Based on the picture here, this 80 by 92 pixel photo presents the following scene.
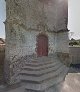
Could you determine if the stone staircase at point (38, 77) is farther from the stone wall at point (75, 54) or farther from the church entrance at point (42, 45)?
the stone wall at point (75, 54)

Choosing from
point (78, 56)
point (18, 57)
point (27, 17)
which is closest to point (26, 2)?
point (27, 17)

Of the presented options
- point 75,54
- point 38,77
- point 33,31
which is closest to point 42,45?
point 33,31

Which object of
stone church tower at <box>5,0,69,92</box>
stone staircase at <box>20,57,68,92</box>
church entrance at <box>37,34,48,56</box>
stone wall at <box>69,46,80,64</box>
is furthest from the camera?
stone wall at <box>69,46,80,64</box>

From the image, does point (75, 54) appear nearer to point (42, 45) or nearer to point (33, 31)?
point (42, 45)

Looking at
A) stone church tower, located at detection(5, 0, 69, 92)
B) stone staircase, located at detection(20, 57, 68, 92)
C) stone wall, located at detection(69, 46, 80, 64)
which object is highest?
stone church tower, located at detection(5, 0, 69, 92)

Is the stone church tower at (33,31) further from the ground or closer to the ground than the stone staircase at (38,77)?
further from the ground

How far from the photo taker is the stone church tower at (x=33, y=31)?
8.55 meters

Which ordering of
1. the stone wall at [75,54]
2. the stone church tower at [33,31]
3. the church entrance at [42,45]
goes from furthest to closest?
the stone wall at [75,54], the church entrance at [42,45], the stone church tower at [33,31]

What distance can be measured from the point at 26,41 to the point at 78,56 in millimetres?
7850

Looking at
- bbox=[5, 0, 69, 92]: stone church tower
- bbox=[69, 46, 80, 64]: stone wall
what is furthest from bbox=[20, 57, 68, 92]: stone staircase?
bbox=[69, 46, 80, 64]: stone wall

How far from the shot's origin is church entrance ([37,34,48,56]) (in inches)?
463

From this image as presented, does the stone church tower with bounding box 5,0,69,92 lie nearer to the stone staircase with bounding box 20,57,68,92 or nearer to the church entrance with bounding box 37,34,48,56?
the church entrance with bounding box 37,34,48,56

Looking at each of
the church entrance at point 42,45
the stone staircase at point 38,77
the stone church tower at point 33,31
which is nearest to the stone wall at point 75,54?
the stone church tower at point 33,31

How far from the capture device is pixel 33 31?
36.2 feet
